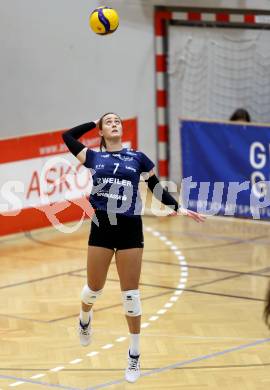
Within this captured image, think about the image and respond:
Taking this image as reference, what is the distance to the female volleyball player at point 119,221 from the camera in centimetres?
870

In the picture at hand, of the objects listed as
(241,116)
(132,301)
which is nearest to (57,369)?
(132,301)

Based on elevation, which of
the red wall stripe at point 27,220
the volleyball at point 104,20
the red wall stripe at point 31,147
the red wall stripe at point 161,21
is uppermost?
the volleyball at point 104,20

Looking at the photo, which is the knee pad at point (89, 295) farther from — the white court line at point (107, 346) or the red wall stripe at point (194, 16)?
the red wall stripe at point (194, 16)

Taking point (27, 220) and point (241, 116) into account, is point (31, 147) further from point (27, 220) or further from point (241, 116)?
point (241, 116)

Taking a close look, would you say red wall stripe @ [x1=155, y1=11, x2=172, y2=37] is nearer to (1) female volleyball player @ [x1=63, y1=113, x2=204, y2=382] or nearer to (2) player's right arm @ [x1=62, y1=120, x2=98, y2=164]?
(2) player's right arm @ [x1=62, y1=120, x2=98, y2=164]

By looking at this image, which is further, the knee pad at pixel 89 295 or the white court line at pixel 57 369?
the white court line at pixel 57 369

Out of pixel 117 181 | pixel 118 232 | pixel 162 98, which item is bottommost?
pixel 162 98

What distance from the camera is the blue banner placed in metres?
15.4

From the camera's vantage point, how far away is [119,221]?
870 cm

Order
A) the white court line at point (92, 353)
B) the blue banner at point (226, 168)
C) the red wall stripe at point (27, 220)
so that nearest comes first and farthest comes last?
the white court line at point (92, 353), the red wall stripe at point (27, 220), the blue banner at point (226, 168)

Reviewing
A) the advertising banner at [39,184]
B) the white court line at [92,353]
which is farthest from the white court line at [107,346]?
the advertising banner at [39,184]

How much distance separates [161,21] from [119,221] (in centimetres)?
1092

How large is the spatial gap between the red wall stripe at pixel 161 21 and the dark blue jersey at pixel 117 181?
10405 millimetres

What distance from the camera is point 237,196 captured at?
15867mm
